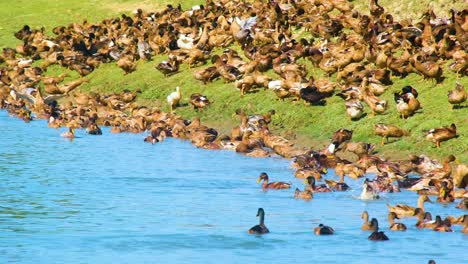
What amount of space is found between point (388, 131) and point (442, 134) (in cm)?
214

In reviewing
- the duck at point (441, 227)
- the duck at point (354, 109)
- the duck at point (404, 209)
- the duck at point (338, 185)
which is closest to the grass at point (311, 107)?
the duck at point (354, 109)

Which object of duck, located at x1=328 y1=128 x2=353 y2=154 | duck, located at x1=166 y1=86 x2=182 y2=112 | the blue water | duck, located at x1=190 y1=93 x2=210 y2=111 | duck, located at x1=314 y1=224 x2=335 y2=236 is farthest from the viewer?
duck, located at x1=166 y1=86 x2=182 y2=112

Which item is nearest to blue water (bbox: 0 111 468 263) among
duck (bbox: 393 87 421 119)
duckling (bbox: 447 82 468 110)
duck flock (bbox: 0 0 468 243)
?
duck flock (bbox: 0 0 468 243)

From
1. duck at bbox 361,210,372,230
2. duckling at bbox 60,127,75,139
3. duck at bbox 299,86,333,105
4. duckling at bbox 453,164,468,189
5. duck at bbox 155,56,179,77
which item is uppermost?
duck at bbox 155,56,179,77

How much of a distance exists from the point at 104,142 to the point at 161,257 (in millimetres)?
18870

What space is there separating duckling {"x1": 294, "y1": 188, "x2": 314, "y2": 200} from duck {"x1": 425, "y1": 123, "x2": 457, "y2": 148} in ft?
18.3

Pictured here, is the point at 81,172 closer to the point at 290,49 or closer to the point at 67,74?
the point at 290,49

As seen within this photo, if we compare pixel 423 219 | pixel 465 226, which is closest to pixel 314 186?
pixel 423 219

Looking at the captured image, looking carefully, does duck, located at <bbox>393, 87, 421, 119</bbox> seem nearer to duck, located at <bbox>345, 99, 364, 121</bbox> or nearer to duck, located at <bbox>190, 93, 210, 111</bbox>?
duck, located at <bbox>345, 99, 364, 121</bbox>

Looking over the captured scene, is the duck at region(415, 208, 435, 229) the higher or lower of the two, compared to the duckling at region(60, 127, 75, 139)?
lower

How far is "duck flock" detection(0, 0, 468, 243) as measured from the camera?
33.2 metres

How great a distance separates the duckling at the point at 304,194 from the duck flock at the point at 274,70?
34 millimetres

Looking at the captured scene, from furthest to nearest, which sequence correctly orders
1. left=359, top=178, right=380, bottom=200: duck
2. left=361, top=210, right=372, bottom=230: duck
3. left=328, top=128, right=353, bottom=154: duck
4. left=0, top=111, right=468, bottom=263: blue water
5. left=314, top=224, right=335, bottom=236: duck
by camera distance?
left=328, top=128, right=353, bottom=154: duck, left=359, top=178, right=380, bottom=200: duck, left=361, top=210, right=372, bottom=230: duck, left=314, top=224, right=335, bottom=236: duck, left=0, top=111, right=468, bottom=263: blue water

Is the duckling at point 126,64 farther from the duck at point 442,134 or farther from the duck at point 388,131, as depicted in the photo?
the duck at point 442,134
